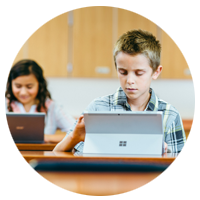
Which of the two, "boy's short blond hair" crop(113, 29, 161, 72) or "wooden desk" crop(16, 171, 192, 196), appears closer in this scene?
"wooden desk" crop(16, 171, 192, 196)

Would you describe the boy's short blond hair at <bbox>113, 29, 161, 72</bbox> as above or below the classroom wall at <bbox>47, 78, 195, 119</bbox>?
above

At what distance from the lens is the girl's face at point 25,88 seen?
102 inches

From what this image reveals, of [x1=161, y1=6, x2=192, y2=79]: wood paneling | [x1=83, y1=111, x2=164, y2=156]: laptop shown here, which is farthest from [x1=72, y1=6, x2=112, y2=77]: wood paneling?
[x1=83, y1=111, x2=164, y2=156]: laptop

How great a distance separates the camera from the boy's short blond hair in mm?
1364

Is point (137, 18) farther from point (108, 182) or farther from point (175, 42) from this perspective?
point (108, 182)

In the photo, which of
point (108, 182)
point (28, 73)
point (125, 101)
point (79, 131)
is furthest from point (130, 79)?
point (28, 73)

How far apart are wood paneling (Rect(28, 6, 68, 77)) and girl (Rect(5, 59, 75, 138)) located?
0.92 m

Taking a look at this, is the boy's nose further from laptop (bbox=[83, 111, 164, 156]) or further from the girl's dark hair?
the girl's dark hair

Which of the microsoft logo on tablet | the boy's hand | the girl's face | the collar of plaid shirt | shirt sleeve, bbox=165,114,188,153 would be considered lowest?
shirt sleeve, bbox=165,114,188,153

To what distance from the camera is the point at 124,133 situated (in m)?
1.15

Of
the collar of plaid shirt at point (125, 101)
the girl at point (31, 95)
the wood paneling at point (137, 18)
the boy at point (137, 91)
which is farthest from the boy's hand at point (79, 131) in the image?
the wood paneling at point (137, 18)

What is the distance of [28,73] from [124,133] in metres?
1.67

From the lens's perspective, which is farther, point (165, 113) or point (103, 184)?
point (165, 113)

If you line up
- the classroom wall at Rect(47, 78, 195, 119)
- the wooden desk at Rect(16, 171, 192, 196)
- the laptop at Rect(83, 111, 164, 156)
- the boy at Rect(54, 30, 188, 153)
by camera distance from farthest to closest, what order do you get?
the classroom wall at Rect(47, 78, 195, 119)
the boy at Rect(54, 30, 188, 153)
the laptop at Rect(83, 111, 164, 156)
the wooden desk at Rect(16, 171, 192, 196)
